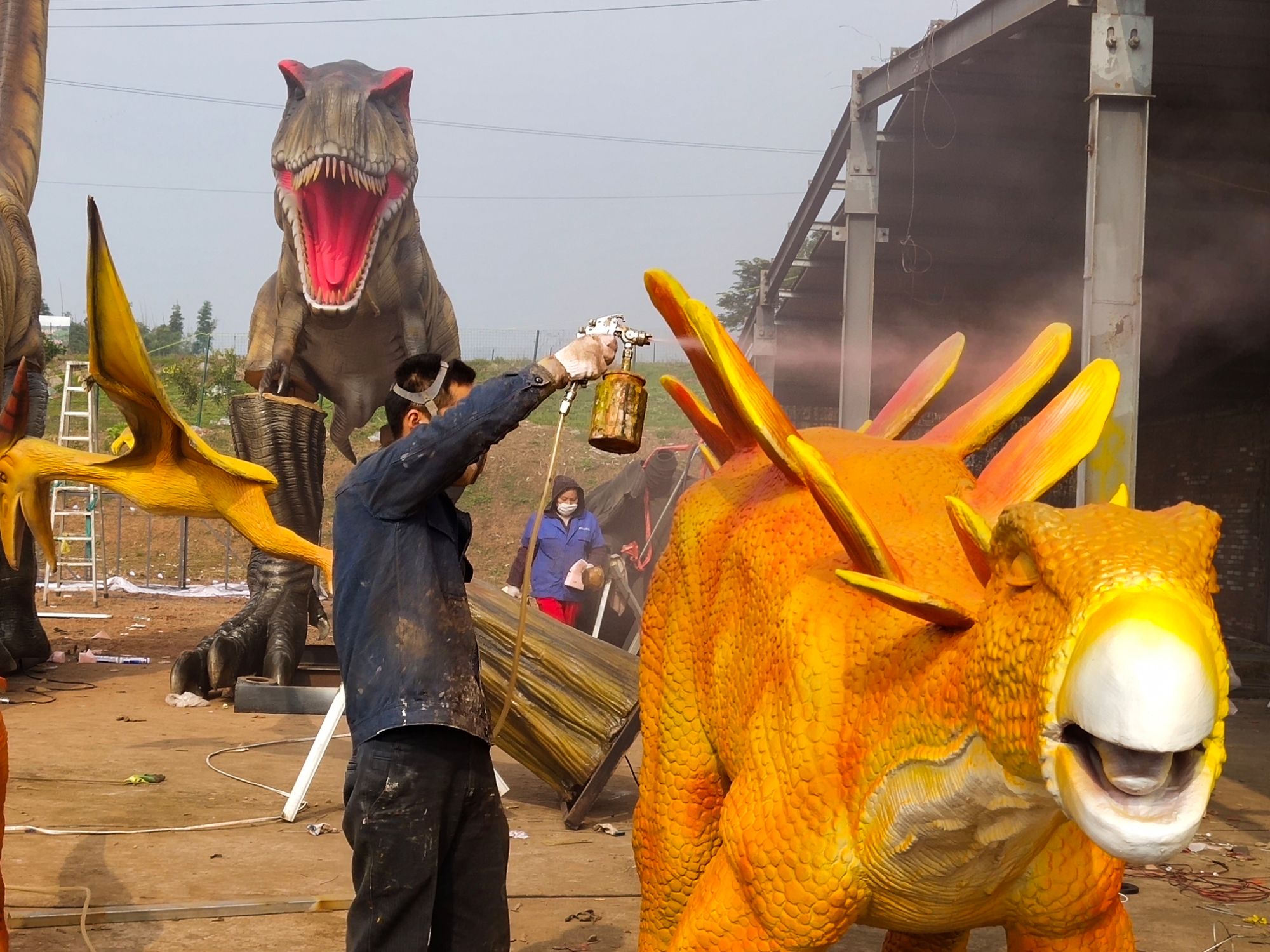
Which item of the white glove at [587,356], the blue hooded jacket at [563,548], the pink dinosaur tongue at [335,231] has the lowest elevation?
the blue hooded jacket at [563,548]

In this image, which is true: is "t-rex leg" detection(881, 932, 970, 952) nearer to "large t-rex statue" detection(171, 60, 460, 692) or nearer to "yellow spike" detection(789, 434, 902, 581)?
"yellow spike" detection(789, 434, 902, 581)

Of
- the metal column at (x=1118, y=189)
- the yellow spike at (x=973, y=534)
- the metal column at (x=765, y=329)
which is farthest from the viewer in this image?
the metal column at (x=765, y=329)

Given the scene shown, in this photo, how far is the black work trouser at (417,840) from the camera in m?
2.59

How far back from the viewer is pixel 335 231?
22.0 feet

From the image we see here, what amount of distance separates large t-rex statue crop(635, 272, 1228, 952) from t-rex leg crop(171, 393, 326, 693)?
5013 millimetres

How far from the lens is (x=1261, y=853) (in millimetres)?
4773

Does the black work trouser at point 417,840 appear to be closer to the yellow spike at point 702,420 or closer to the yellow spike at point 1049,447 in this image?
the yellow spike at point 702,420

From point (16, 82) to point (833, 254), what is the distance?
22.0ft

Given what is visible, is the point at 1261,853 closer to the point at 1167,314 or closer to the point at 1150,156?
the point at 1150,156

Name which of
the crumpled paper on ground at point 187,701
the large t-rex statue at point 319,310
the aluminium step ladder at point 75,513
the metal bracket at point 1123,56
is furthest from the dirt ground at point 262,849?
the metal bracket at point 1123,56

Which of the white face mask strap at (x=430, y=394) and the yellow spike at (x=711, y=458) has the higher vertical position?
the white face mask strap at (x=430, y=394)

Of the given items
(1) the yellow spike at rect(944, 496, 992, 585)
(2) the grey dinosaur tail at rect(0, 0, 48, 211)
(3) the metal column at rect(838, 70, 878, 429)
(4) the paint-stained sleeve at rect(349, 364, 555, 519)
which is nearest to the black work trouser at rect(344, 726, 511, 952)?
(4) the paint-stained sleeve at rect(349, 364, 555, 519)

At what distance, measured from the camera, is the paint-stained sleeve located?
255cm

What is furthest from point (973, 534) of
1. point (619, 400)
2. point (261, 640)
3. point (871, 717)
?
point (261, 640)
